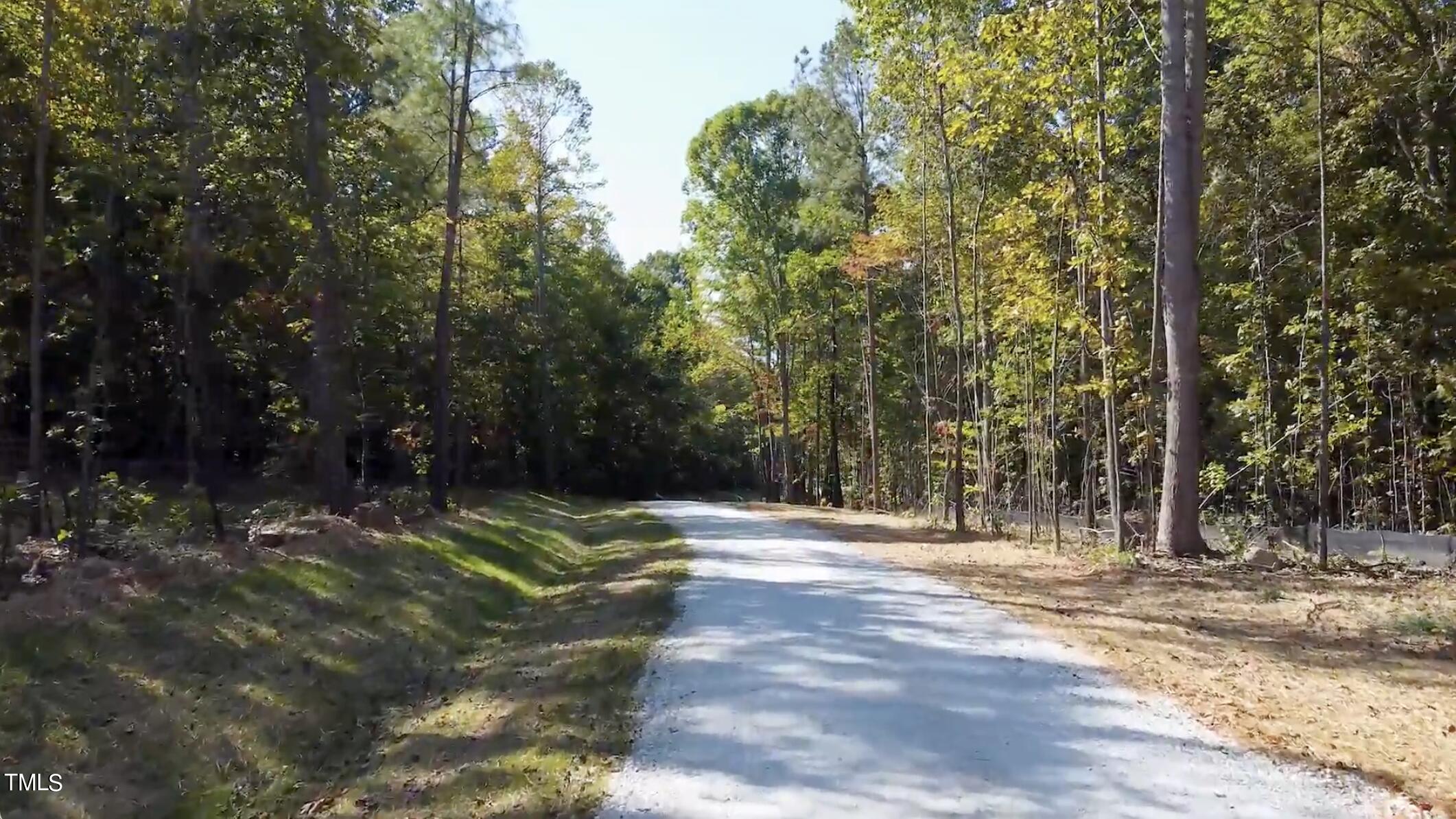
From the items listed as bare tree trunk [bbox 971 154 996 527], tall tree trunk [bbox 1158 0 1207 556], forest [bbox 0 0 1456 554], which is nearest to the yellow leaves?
forest [bbox 0 0 1456 554]

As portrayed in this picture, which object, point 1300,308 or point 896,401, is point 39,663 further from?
point 896,401

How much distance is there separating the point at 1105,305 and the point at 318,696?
12179 millimetres

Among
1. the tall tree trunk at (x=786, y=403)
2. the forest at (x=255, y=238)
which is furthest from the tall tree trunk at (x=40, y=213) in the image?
the tall tree trunk at (x=786, y=403)

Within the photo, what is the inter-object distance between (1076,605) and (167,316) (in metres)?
15.2

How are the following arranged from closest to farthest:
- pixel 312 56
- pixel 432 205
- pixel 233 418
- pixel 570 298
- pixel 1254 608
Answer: pixel 1254 608, pixel 312 56, pixel 432 205, pixel 233 418, pixel 570 298

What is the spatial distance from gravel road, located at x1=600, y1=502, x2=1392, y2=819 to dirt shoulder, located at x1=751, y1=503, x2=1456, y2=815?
1.30ft

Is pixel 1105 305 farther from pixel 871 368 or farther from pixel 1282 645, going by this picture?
pixel 871 368

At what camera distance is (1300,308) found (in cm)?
1839

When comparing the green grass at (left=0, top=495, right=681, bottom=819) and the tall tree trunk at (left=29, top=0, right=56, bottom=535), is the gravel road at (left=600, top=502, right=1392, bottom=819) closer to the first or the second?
the green grass at (left=0, top=495, right=681, bottom=819)

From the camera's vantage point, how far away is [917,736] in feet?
19.4

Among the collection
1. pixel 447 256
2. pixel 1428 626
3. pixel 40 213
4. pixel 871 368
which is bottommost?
pixel 1428 626

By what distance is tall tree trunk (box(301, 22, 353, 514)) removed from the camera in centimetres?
1464

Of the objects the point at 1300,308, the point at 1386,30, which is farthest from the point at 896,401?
the point at 1386,30

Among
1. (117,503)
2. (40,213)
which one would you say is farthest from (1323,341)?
(40,213)
